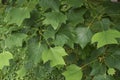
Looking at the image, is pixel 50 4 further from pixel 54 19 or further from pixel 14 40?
pixel 14 40

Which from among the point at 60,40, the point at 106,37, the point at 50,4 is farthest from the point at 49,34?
the point at 106,37

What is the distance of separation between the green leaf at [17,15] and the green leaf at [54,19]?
107 millimetres

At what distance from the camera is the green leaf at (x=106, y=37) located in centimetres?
147

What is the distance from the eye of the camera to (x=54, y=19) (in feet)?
5.05

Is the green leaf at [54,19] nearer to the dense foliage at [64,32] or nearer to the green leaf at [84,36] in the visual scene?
the dense foliage at [64,32]

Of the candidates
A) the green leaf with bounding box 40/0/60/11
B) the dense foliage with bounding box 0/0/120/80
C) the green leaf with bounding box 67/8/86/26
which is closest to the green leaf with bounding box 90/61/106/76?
the dense foliage with bounding box 0/0/120/80

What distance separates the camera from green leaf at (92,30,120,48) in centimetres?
147

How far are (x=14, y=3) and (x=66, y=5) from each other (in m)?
0.33

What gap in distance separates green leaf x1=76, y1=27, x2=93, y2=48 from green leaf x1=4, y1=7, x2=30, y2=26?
0.31 metres

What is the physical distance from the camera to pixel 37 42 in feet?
5.11

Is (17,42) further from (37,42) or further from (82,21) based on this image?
(82,21)

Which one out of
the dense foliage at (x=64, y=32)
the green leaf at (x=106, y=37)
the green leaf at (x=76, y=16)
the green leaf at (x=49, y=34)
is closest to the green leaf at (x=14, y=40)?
the dense foliage at (x=64, y=32)

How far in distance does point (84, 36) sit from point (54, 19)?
0.20 m

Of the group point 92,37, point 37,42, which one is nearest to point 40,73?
point 37,42
